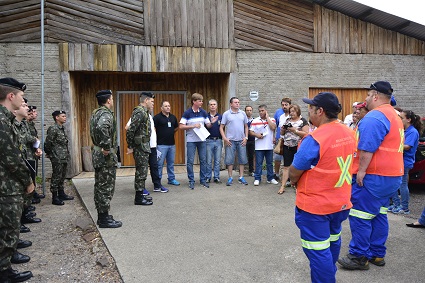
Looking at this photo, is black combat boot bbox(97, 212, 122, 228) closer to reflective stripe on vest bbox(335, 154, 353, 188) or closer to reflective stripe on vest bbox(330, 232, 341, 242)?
reflective stripe on vest bbox(330, 232, 341, 242)

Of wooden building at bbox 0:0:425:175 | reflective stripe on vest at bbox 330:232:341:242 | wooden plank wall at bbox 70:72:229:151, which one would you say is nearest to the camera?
reflective stripe on vest at bbox 330:232:341:242

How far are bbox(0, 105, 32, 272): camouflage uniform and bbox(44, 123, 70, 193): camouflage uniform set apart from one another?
3401 mm

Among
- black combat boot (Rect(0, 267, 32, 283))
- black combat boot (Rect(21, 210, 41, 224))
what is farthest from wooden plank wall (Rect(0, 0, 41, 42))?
black combat boot (Rect(0, 267, 32, 283))

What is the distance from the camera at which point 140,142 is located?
252 inches

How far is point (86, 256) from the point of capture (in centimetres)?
455

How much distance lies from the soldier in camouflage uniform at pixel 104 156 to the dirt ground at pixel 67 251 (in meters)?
0.36

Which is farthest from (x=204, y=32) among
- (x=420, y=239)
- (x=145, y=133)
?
(x=420, y=239)

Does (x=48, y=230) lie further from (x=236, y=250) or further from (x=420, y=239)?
(x=420, y=239)

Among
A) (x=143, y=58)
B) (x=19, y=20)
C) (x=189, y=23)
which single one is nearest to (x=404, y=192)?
(x=189, y=23)

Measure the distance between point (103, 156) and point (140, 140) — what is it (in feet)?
4.07

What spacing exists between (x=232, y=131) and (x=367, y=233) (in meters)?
4.58

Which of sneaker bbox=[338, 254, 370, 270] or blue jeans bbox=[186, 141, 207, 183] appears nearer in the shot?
sneaker bbox=[338, 254, 370, 270]

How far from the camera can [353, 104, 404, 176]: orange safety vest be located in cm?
382

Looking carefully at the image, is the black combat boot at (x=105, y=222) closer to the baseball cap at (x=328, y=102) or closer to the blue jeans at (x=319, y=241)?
the blue jeans at (x=319, y=241)
